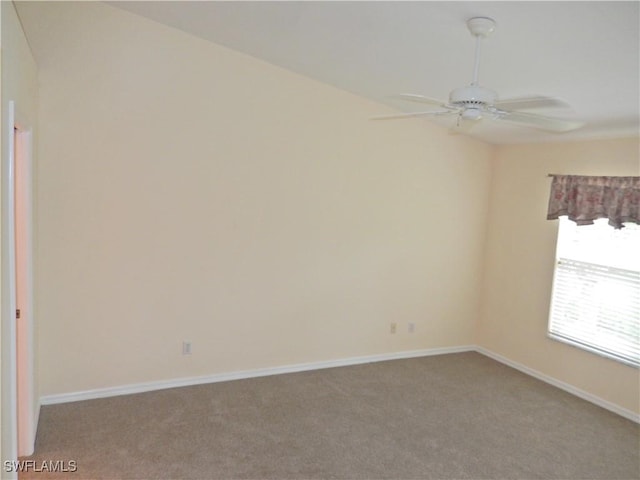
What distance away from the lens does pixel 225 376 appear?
166 inches

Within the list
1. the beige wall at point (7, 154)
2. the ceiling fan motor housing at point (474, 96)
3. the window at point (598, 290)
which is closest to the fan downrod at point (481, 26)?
the ceiling fan motor housing at point (474, 96)

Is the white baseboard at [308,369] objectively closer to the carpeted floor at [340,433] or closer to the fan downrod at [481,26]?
the carpeted floor at [340,433]

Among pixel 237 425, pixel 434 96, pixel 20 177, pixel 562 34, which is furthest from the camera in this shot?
pixel 434 96

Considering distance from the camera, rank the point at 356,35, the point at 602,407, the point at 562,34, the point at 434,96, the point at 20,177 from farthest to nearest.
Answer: the point at 602,407
the point at 434,96
the point at 356,35
the point at 20,177
the point at 562,34

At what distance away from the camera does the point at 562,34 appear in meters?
2.34

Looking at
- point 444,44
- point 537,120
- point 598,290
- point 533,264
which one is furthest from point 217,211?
point 598,290

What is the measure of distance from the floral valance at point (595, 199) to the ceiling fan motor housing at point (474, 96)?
225cm

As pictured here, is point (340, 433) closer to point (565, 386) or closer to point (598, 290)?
point (565, 386)

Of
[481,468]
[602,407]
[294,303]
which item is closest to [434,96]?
[294,303]

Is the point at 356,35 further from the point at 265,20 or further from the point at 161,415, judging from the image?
the point at 161,415

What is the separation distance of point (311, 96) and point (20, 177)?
7.99 feet

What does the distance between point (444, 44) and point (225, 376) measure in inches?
125

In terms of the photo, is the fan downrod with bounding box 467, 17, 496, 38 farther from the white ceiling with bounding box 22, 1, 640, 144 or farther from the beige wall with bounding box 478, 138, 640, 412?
the beige wall with bounding box 478, 138, 640, 412

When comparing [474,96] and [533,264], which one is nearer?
[474,96]
